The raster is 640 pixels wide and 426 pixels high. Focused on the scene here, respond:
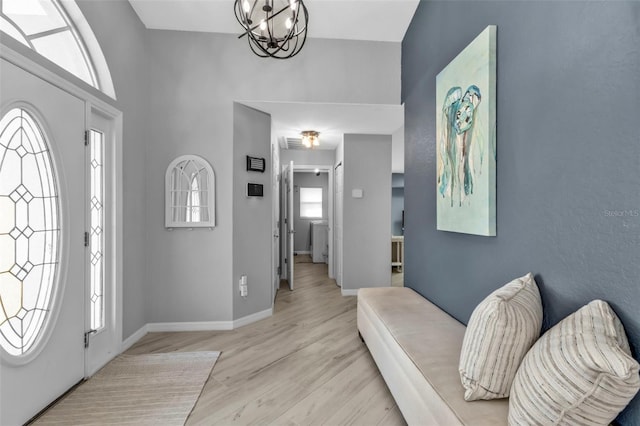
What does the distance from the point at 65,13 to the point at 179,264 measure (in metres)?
2.18

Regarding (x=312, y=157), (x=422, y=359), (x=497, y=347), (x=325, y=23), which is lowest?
(x=422, y=359)

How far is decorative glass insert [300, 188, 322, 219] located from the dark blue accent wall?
655 centimetres

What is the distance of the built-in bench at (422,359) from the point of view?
1.14 meters

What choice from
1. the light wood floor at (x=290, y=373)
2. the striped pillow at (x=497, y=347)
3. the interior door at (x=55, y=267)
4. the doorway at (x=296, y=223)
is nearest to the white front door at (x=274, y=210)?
the doorway at (x=296, y=223)

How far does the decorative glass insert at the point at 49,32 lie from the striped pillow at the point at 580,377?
2.86m

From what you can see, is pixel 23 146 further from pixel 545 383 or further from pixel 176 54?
pixel 545 383

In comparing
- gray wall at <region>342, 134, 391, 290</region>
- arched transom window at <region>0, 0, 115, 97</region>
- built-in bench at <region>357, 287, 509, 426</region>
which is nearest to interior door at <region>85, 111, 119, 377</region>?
arched transom window at <region>0, 0, 115, 97</region>

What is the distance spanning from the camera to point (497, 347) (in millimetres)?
1142

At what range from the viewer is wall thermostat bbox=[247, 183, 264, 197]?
329 centimetres

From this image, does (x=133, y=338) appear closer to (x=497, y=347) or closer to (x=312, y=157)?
(x=497, y=347)

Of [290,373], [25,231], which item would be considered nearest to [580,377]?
[290,373]

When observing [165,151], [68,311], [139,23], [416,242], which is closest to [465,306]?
[416,242]

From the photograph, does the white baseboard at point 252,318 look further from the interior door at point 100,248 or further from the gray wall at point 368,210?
the gray wall at point 368,210

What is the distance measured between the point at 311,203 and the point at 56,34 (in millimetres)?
6703
